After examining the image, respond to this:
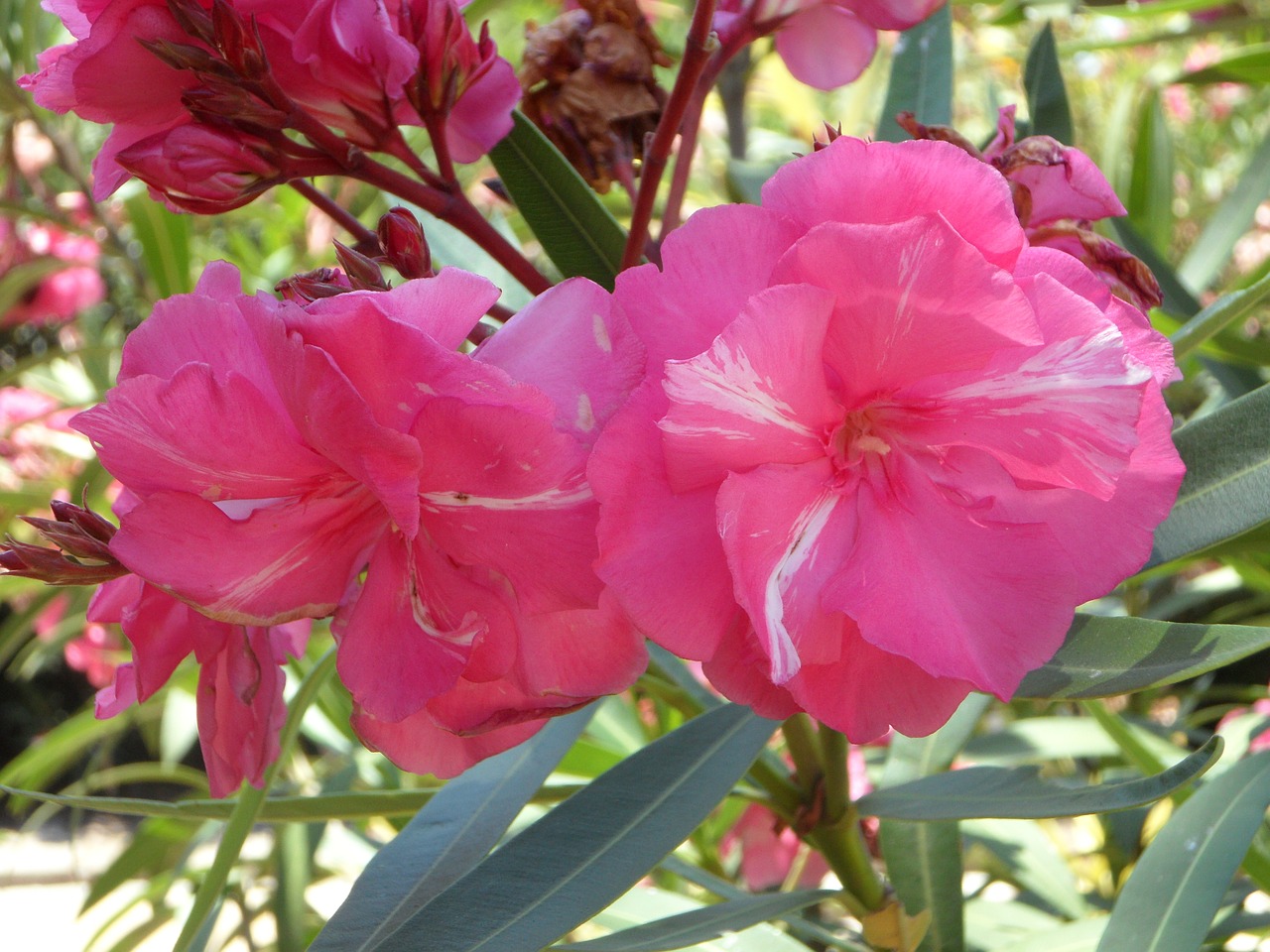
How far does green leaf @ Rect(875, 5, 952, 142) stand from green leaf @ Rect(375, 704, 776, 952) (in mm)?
425

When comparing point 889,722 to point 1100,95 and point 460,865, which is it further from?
point 1100,95

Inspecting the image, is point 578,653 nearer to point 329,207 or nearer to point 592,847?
point 592,847

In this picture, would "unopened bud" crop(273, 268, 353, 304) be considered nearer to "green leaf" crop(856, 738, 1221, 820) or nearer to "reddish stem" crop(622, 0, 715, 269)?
"reddish stem" crop(622, 0, 715, 269)

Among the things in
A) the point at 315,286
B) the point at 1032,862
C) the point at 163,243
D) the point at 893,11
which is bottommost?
the point at 1032,862

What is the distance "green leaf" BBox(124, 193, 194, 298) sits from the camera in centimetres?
147

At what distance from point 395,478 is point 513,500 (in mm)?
43

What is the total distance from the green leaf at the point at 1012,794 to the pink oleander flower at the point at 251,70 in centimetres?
43

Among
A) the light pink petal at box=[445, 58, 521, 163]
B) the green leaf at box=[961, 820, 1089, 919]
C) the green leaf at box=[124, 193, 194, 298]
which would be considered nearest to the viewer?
the light pink petal at box=[445, 58, 521, 163]

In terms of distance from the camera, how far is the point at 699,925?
617mm

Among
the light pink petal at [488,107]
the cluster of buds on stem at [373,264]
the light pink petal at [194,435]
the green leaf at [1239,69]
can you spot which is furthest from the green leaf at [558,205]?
the green leaf at [1239,69]

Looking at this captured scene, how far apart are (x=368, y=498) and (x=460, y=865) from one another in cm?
23

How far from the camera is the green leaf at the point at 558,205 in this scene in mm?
616

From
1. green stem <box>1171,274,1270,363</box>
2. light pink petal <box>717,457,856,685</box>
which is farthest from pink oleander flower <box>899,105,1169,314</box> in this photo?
light pink petal <box>717,457,856,685</box>

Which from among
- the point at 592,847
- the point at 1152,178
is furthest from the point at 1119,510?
the point at 1152,178
